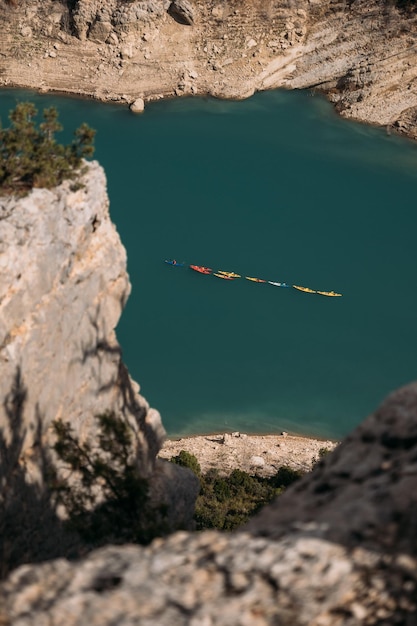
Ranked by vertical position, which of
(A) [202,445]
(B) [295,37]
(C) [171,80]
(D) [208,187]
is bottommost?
(A) [202,445]

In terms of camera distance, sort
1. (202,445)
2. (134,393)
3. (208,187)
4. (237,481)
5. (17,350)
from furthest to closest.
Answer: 1. (208,187)
2. (202,445)
3. (237,481)
4. (134,393)
5. (17,350)

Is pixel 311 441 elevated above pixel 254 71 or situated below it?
below

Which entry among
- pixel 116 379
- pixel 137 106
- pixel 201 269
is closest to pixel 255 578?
pixel 116 379

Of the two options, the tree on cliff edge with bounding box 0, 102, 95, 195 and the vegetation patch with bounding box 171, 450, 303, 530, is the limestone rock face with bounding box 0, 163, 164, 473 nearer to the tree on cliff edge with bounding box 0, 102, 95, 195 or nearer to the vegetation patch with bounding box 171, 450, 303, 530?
the tree on cliff edge with bounding box 0, 102, 95, 195

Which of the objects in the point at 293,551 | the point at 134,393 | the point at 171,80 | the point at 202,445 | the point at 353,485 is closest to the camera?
the point at 293,551

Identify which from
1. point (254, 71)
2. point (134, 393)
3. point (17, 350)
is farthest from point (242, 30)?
point (17, 350)

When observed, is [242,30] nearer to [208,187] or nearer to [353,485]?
[208,187]

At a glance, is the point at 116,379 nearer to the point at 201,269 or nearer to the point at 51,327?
the point at 51,327
